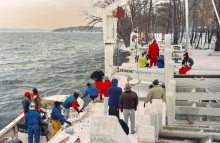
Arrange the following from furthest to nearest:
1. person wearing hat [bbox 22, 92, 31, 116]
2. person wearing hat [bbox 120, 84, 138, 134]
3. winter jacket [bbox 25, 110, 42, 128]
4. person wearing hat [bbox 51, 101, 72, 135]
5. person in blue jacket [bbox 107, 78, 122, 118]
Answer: person wearing hat [bbox 22, 92, 31, 116], person wearing hat [bbox 51, 101, 72, 135], person in blue jacket [bbox 107, 78, 122, 118], winter jacket [bbox 25, 110, 42, 128], person wearing hat [bbox 120, 84, 138, 134]

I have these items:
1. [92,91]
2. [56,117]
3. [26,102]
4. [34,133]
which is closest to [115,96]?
[56,117]

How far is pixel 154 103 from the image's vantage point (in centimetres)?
525

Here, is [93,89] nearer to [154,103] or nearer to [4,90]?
[154,103]

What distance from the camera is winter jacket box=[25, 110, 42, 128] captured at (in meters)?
7.13

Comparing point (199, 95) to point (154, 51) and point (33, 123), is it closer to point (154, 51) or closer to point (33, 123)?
point (33, 123)

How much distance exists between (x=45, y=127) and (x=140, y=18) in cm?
3691

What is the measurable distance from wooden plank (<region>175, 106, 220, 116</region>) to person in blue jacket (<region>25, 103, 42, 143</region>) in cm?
405

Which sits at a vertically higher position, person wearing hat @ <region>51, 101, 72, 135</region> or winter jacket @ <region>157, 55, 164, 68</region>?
winter jacket @ <region>157, 55, 164, 68</region>

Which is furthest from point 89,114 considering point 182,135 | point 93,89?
point 182,135

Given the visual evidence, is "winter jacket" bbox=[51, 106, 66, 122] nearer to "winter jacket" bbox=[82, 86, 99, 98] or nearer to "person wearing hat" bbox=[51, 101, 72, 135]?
"person wearing hat" bbox=[51, 101, 72, 135]

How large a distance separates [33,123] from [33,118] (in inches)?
7.8

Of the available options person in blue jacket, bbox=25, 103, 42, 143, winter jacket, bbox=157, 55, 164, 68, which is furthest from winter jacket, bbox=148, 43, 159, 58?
person in blue jacket, bbox=25, 103, 42, 143

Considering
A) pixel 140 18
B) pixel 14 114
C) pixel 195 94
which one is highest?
pixel 140 18

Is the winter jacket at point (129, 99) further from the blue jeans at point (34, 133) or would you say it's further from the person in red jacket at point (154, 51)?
the person in red jacket at point (154, 51)
